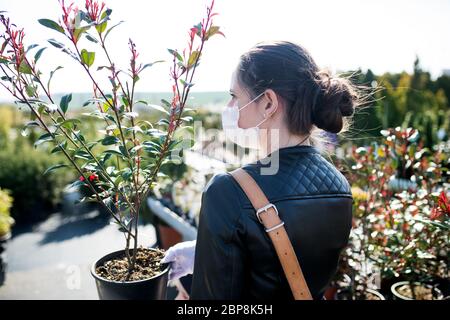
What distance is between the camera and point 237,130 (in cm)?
159

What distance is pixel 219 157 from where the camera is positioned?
307 inches

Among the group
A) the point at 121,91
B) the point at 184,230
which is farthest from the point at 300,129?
the point at 184,230

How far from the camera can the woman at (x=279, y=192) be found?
1.15 metres

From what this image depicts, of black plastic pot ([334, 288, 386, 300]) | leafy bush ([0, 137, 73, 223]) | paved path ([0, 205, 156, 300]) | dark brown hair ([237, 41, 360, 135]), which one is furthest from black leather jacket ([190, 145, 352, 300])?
leafy bush ([0, 137, 73, 223])

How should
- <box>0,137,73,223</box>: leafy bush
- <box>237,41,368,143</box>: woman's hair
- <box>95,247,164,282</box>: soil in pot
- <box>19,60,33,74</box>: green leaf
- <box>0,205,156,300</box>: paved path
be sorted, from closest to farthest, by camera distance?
1. <box>237,41,368,143</box>: woman's hair
2. <box>19,60,33,74</box>: green leaf
3. <box>95,247,164,282</box>: soil in pot
4. <box>0,205,156,300</box>: paved path
5. <box>0,137,73,223</box>: leafy bush

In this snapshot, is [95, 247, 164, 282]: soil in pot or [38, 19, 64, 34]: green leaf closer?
[38, 19, 64, 34]: green leaf

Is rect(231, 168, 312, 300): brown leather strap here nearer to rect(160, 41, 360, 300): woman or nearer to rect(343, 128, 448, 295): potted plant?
rect(160, 41, 360, 300): woman

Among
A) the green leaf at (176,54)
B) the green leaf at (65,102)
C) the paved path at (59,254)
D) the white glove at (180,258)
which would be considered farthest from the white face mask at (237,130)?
the paved path at (59,254)

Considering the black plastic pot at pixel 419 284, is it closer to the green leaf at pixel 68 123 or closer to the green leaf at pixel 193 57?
the green leaf at pixel 193 57

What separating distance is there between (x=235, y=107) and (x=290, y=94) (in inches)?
10.5

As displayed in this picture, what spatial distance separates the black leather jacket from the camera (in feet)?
3.76

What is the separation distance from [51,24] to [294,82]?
901mm

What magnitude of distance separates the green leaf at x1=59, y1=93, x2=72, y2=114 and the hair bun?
3.27ft
